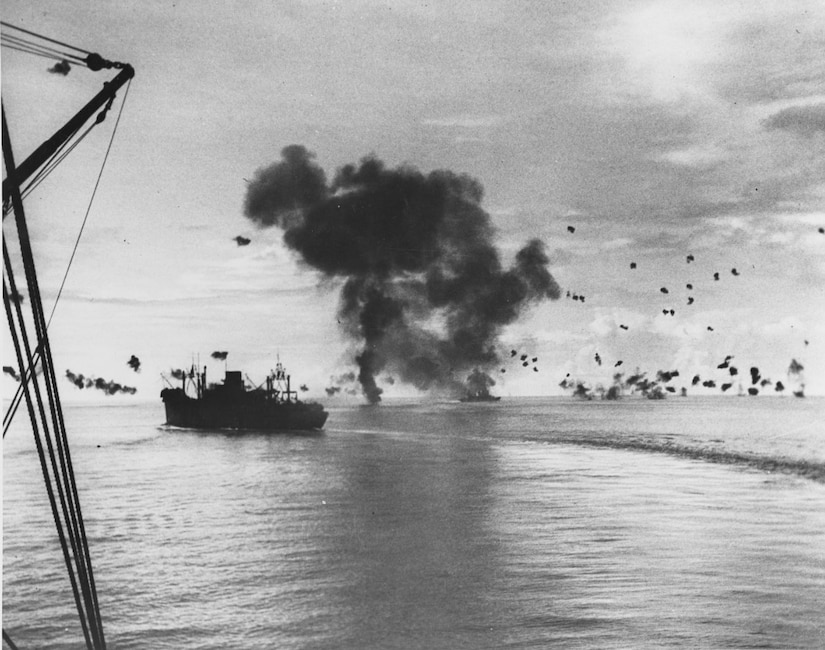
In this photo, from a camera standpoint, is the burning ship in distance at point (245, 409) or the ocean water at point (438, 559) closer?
the ocean water at point (438, 559)

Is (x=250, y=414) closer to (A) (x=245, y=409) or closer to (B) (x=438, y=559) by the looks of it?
(A) (x=245, y=409)

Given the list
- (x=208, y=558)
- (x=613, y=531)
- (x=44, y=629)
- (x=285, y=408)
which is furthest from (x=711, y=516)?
(x=285, y=408)

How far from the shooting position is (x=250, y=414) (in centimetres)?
4038

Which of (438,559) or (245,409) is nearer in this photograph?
(438,559)

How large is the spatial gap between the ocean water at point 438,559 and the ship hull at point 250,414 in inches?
641

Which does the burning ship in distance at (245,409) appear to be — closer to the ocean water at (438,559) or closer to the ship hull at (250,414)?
the ship hull at (250,414)

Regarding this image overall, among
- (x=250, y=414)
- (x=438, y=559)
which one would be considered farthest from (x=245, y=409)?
(x=438, y=559)

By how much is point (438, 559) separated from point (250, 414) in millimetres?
30034

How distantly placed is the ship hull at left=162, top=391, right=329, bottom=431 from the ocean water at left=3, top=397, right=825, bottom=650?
1628 cm

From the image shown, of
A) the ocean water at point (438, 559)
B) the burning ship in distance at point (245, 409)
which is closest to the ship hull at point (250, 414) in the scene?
the burning ship in distance at point (245, 409)

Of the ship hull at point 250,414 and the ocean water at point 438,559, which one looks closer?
the ocean water at point 438,559

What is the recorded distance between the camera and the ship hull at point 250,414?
40.2 m

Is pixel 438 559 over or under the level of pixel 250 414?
under

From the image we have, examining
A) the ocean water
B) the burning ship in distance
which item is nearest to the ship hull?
the burning ship in distance
